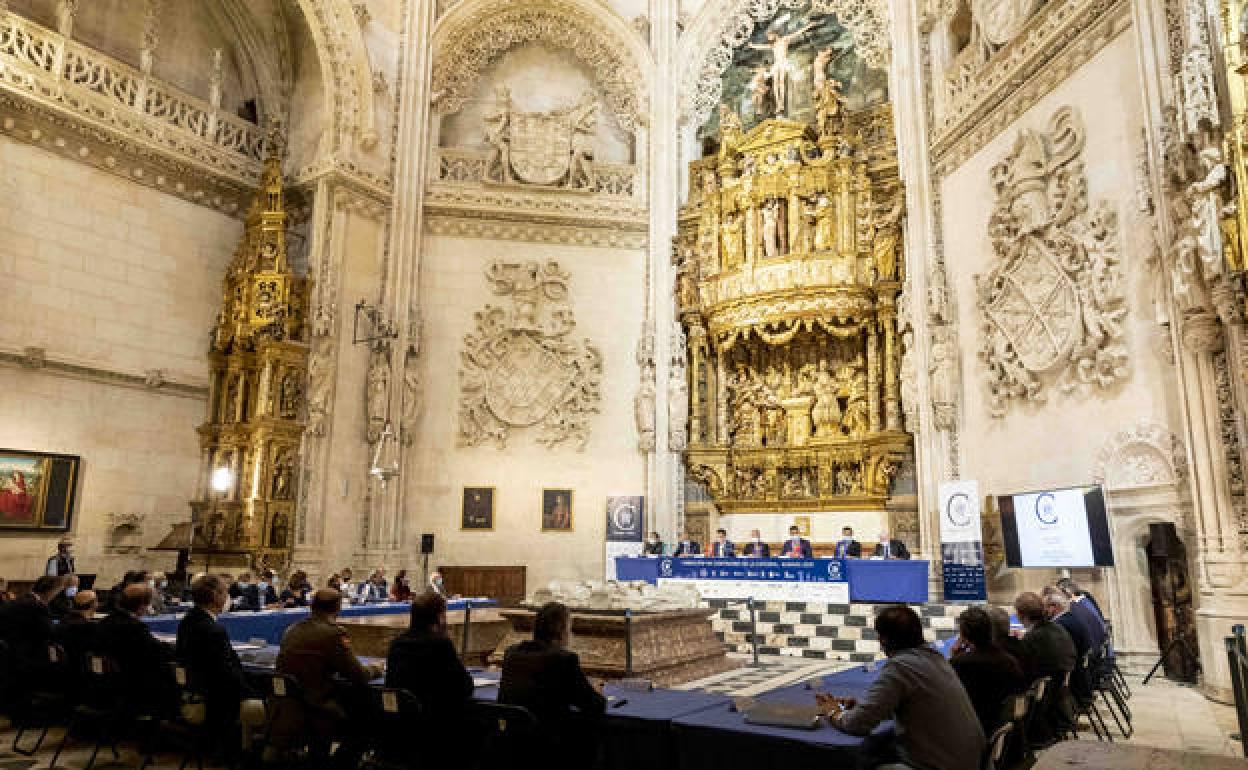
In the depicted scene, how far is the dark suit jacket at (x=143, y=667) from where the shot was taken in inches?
201

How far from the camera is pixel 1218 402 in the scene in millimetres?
8797

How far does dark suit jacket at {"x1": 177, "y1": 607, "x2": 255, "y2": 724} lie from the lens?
15.9 feet

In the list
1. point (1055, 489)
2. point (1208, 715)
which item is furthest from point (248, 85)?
point (1208, 715)

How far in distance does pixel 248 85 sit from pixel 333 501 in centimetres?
847

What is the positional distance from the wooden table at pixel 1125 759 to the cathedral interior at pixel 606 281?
276 inches

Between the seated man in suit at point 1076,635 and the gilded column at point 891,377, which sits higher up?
the gilded column at point 891,377

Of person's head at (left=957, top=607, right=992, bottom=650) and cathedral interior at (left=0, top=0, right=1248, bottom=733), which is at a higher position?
cathedral interior at (left=0, top=0, right=1248, bottom=733)

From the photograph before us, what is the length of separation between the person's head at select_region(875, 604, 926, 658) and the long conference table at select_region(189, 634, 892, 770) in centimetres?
39

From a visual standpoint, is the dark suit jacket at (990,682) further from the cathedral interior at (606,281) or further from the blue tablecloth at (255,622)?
the cathedral interior at (606,281)

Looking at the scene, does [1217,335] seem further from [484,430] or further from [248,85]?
[248,85]

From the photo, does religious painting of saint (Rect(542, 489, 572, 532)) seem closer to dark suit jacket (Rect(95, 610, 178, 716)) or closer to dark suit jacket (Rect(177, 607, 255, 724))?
dark suit jacket (Rect(95, 610, 178, 716))

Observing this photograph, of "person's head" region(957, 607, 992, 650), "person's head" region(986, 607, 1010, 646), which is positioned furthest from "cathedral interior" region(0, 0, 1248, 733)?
"person's head" region(957, 607, 992, 650)

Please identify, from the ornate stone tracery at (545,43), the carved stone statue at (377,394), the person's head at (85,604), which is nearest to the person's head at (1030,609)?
the person's head at (85,604)

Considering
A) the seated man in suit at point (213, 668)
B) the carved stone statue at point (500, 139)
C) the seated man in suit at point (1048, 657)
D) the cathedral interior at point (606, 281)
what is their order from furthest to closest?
the carved stone statue at point (500, 139) < the cathedral interior at point (606, 281) < the seated man in suit at point (1048, 657) < the seated man in suit at point (213, 668)
